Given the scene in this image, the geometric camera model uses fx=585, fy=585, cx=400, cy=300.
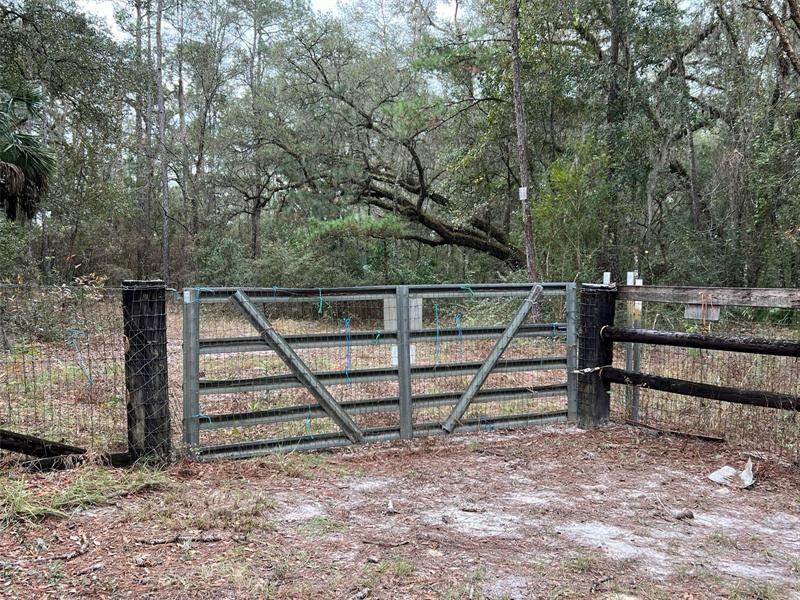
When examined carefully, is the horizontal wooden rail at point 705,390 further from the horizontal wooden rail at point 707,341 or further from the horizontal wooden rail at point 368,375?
the horizontal wooden rail at point 368,375

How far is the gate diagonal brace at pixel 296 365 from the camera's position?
4633 millimetres

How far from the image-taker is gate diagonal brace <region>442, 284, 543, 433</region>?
5336mm

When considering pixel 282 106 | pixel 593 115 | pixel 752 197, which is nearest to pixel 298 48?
pixel 282 106

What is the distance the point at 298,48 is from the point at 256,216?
6.61 m

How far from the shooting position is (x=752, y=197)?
12305mm

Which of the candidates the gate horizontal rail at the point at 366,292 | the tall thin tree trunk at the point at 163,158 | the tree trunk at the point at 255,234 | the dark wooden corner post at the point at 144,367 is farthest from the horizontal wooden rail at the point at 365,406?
the tall thin tree trunk at the point at 163,158

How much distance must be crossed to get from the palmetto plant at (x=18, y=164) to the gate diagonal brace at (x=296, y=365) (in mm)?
6563

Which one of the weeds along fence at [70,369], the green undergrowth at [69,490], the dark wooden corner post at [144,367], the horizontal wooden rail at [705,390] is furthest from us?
the weeds along fence at [70,369]

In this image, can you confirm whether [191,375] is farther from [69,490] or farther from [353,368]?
[353,368]

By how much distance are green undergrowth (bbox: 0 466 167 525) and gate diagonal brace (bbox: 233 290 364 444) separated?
1241 millimetres

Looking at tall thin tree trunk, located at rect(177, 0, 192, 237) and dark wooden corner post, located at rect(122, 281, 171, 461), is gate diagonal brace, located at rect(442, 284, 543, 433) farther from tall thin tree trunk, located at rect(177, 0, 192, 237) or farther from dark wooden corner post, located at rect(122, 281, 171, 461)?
tall thin tree trunk, located at rect(177, 0, 192, 237)

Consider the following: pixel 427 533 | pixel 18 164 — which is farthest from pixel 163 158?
pixel 427 533

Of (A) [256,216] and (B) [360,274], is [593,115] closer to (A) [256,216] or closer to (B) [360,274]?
(B) [360,274]

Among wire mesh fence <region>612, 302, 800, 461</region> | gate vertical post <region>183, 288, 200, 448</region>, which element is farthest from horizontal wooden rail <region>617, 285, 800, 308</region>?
gate vertical post <region>183, 288, 200, 448</region>
